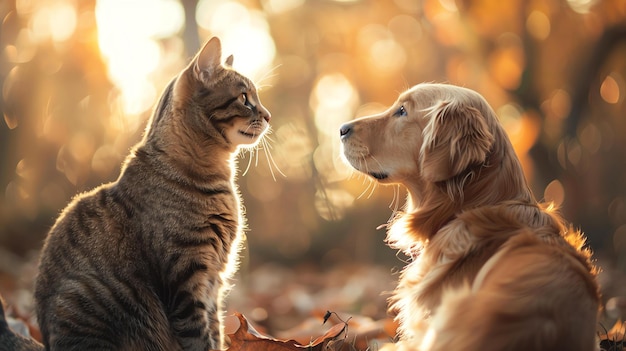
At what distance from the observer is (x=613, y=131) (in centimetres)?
821

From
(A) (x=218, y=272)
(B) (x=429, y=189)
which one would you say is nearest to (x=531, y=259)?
(B) (x=429, y=189)

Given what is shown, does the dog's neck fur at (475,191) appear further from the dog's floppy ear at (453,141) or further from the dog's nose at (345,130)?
the dog's nose at (345,130)

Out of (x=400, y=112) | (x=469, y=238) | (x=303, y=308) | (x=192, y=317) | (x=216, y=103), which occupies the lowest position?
(x=303, y=308)

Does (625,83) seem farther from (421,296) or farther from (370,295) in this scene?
(421,296)

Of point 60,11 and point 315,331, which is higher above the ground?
point 60,11

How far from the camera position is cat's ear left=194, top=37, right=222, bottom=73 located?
155 inches

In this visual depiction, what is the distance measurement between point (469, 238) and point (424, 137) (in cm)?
59

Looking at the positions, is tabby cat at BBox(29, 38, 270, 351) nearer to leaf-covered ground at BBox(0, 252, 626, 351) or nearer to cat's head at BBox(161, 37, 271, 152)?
cat's head at BBox(161, 37, 271, 152)

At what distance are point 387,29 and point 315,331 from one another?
21.2 feet

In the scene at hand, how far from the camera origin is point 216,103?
13.0 ft

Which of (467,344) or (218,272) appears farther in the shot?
(218,272)

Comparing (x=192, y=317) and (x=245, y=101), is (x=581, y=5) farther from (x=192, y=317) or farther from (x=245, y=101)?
(x=192, y=317)

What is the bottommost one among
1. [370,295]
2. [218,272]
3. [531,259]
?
[370,295]

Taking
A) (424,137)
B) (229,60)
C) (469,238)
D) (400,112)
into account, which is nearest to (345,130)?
(400,112)
